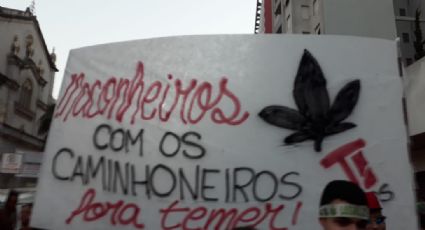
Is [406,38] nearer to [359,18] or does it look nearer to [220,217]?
[359,18]

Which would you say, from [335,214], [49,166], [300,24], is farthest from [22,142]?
[335,214]

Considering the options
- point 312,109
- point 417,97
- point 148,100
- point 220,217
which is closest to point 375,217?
point 312,109

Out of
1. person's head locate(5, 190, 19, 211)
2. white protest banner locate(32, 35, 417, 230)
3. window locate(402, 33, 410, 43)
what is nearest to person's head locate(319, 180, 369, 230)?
white protest banner locate(32, 35, 417, 230)

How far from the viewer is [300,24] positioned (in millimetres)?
22406

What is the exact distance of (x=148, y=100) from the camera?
10.0ft

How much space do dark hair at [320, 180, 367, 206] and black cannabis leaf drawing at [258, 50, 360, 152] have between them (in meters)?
1.25

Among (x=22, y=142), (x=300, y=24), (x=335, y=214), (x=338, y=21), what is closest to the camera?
(x=335, y=214)

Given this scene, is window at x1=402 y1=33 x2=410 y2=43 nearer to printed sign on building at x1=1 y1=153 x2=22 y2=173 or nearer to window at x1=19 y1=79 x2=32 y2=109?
window at x1=19 y1=79 x2=32 y2=109

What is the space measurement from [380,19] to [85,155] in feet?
67.5

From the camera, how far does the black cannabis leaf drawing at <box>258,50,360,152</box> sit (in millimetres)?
2896

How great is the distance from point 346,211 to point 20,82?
1112 inches

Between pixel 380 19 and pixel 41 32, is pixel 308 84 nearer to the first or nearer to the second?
pixel 380 19

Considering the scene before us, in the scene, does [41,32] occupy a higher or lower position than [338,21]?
higher

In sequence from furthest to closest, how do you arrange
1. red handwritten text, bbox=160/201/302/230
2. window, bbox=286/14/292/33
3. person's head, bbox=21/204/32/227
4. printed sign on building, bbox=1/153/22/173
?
window, bbox=286/14/292/33 → printed sign on building, bbox=1/153/22/173 → person's head, bbox=21/204/32/227 → red handwritten text, bbox=160/201/302/230
